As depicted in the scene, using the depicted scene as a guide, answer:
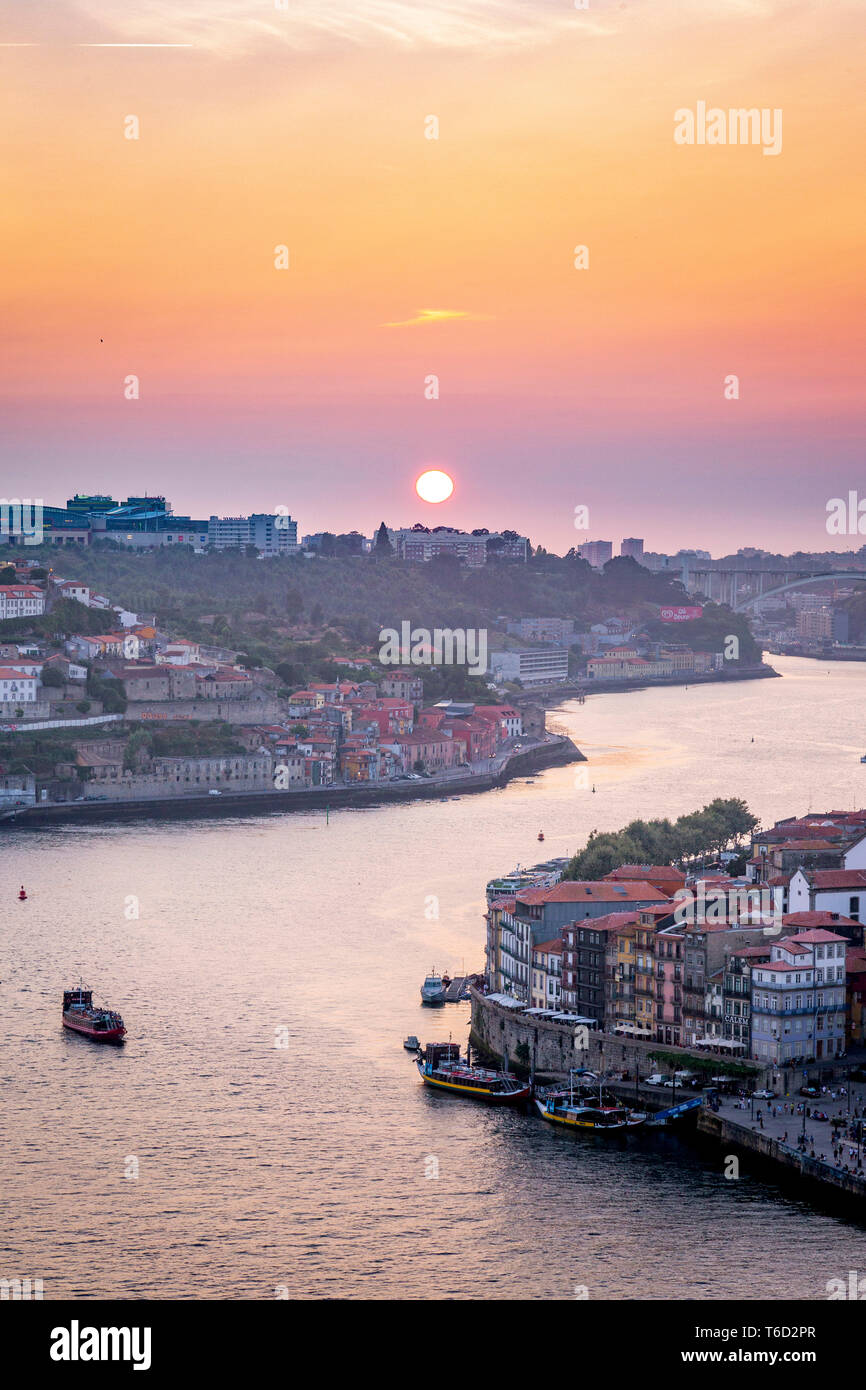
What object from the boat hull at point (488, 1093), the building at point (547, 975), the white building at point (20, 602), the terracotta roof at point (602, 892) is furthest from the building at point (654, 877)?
the white building at point (20, 602)

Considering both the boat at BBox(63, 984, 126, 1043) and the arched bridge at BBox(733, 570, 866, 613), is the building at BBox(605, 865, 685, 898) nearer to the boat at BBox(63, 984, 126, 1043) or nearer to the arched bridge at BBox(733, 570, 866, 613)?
the boat at BBox(63, 984, 126, 1043)

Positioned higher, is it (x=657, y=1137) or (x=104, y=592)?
(x=104, y=592)

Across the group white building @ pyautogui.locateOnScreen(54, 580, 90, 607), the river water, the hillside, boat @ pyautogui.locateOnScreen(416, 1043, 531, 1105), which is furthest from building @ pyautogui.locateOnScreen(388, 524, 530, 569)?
boat @ pyautogui.locateOnScreen(416, 1043, 531, 1105)

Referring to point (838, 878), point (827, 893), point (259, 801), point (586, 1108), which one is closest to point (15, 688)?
point (259, 801)

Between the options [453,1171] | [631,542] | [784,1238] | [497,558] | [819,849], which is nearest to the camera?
[784,1238]
